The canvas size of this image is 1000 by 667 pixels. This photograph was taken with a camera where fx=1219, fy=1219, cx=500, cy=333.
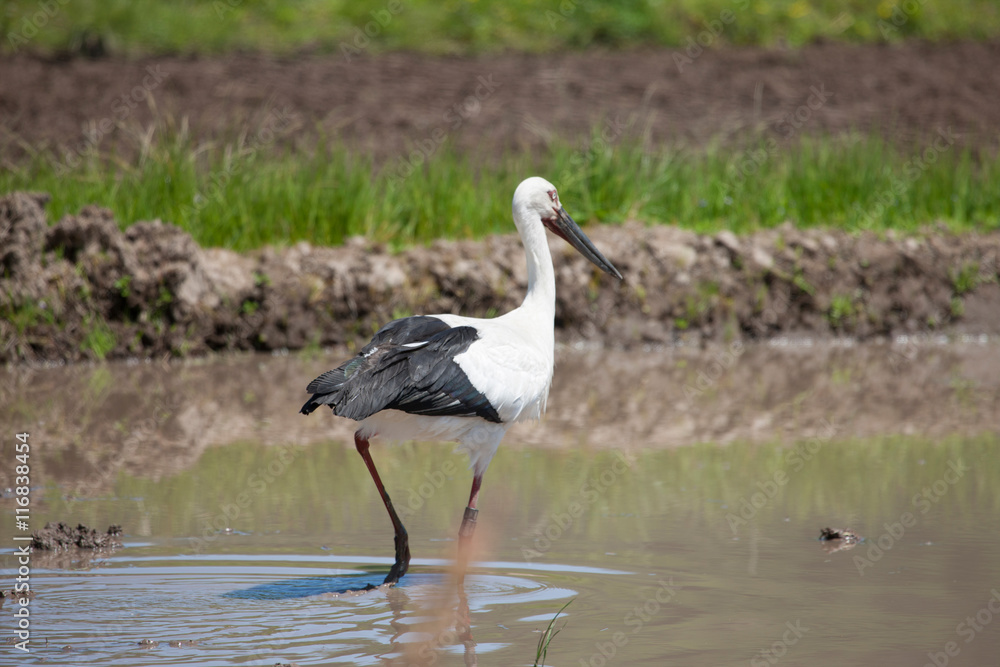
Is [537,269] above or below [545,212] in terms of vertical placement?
below

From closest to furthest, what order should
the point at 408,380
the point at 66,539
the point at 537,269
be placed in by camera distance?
the point at 408,380 < the point at 66,539 < the point at 537,269

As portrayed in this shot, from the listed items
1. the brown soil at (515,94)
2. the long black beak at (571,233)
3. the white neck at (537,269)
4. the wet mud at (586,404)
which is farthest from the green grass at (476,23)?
the white neck at (537,269)

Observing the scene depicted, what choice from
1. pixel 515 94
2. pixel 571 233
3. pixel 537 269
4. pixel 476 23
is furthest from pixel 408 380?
pixel 476 23

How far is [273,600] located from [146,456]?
90.3 inches

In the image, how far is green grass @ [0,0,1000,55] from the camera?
1831 cm

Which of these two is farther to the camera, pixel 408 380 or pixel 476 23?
pixel 476 23

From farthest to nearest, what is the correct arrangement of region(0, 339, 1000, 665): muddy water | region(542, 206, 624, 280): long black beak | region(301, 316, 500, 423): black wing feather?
region(542, 206, 624, 280): long black beak < region(301, 316, 500, 423): black wing feather < region(0, 339, 1000, 665): muddy water

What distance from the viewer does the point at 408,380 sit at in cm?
476

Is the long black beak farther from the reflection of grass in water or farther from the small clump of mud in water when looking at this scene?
the small clump of mud in water

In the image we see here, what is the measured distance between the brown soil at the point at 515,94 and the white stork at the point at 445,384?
28.2 feet

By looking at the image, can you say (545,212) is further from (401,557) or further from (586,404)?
(586,404)

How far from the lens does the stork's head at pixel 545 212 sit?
229 inches

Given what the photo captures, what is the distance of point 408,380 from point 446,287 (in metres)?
5.10

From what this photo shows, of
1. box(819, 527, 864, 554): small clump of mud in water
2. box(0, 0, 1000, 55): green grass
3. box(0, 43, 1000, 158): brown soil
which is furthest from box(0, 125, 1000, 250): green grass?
box(0, 0, 1000, 55): green grass
